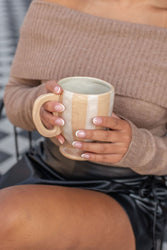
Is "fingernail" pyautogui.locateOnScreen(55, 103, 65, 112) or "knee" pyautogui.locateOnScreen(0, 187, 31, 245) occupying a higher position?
"fingernail" pyautogui.locateOnScreen(55, 103, 65, 112)

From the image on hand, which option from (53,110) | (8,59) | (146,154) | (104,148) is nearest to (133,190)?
(146,154)

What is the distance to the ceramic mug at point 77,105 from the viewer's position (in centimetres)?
59

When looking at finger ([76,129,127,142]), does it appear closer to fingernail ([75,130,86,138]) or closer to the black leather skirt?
fingernail ([75,130,86,138])

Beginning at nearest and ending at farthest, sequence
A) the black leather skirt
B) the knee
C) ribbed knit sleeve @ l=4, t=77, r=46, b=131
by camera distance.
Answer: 1. the knee
2. the black leather skirt
3. ribbed knit sleeve @ l=4, t=77, r=46, b=131

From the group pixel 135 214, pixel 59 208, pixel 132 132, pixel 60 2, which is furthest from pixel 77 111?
pixel 60 2

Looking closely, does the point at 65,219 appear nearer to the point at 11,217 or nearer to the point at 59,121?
the point at 11,217

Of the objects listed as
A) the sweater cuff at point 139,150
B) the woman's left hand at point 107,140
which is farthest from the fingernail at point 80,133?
the sweater cuff at point 139,150

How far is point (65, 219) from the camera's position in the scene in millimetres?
751

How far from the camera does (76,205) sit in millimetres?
784

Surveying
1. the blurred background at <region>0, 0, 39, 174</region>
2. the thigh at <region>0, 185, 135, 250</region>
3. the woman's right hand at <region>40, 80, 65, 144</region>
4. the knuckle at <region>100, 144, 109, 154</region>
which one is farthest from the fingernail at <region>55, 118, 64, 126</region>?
the blurred background at <region>0, 0, 39, 174</region>

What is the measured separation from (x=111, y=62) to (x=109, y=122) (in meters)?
0.33

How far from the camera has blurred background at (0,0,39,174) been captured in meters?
2.20

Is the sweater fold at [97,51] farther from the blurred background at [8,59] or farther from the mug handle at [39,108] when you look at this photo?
the blurred background at [8,59]

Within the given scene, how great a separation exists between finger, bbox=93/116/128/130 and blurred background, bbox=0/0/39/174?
1.47 m
